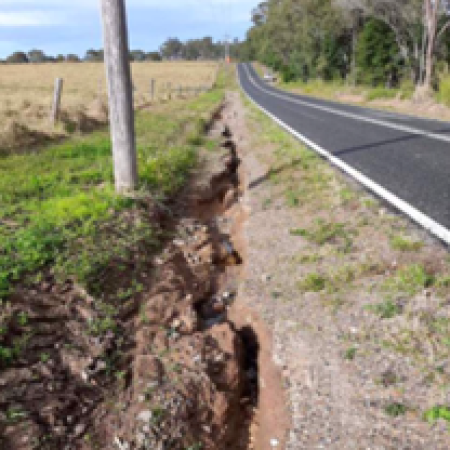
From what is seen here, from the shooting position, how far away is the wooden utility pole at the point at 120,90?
182 inches

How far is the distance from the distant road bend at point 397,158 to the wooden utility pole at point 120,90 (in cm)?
303

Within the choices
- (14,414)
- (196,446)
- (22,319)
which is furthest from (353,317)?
(22,319)

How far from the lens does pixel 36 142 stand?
28.5 feet

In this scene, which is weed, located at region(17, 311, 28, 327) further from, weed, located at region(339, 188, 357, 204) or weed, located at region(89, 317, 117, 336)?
weed, located at region(339, 188, 357, 204)

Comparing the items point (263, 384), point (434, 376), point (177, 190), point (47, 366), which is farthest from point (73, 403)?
point (177, 190)

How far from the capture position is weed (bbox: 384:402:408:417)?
2.34 m

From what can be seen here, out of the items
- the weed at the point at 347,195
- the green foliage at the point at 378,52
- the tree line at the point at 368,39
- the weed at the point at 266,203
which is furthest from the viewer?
the green foliage at the point at 378,52

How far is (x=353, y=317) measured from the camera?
316cm

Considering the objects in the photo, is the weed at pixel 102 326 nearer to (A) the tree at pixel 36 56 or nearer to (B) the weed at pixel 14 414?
(B) the weed at pixel 14 414

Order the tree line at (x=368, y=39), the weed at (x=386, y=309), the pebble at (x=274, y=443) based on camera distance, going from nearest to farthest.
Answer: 1. the pebble at (x=274, y=443)
2. the weed at (x=386, y=309)
3. the tree line at (x=368, y=39)

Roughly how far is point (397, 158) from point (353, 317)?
4.25 m

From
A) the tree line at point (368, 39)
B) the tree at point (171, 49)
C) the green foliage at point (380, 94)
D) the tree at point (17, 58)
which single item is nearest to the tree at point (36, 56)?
the tree at point (17, 58)

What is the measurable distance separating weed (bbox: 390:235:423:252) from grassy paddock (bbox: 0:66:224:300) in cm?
248

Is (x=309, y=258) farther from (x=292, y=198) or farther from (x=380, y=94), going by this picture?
(x=380, y=94)
